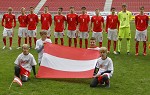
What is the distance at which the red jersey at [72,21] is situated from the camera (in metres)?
13.9

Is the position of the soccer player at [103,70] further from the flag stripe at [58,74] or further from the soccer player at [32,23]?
the soccer player at [32,23]

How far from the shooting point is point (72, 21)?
13.9m

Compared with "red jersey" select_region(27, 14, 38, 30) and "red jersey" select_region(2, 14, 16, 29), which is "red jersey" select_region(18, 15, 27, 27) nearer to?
"red jersey" select_region(27, 14, 38, 30)

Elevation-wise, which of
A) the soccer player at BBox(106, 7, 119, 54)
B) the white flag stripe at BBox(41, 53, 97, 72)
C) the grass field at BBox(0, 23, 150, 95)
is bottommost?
the grass field at BBox(0, 23, 150, 95)

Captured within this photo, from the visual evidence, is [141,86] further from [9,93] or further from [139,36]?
[139,36]

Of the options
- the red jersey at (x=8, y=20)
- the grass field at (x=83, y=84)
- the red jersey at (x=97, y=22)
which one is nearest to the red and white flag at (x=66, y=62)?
the grass field at (x=83, y=84)

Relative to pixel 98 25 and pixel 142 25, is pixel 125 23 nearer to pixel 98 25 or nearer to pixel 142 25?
pixel 142 25

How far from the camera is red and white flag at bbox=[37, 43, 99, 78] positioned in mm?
8555

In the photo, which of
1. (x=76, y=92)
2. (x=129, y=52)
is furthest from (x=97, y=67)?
(x=129, y=52)

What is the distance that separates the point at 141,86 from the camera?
8172 millimetres

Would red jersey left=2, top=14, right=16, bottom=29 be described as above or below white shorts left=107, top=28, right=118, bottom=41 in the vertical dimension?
above

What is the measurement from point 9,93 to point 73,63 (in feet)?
7.29

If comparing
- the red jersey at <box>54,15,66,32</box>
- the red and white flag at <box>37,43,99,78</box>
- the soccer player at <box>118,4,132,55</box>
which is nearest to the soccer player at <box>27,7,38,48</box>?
the red jersey at <box>54,15,66,32</box>

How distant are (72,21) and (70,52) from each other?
4857 mm
